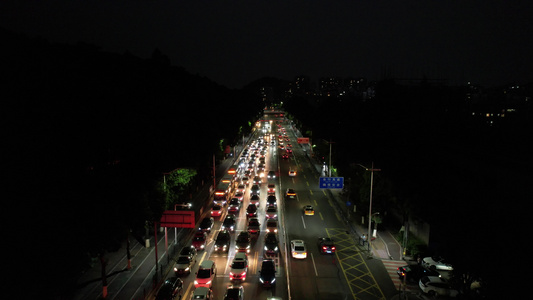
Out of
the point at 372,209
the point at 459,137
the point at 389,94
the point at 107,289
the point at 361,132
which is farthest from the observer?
the point at 389,94

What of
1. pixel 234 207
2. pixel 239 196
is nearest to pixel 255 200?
pixel 239 196

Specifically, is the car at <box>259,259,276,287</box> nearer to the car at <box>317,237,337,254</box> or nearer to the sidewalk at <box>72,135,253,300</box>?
the car at <box>317,237,337,254</box>

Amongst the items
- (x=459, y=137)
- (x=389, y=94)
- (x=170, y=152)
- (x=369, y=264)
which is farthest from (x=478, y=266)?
(x=389, y=94)

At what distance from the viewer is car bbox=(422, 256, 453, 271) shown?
84.8 ft

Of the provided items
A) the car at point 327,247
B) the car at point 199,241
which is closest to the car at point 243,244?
the car at point 199,241

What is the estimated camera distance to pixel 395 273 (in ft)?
84.7

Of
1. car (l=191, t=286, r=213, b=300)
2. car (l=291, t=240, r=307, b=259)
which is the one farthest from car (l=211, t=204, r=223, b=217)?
car (l=191, t=286, r=213, b=300)

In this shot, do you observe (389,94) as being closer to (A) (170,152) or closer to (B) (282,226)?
(B) (282,226)

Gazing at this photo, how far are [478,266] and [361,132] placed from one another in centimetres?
3081

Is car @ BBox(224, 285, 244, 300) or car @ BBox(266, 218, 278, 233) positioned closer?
car @ BBox(224, 285, 244, 300)

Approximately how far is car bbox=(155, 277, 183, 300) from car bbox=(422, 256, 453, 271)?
17259mm

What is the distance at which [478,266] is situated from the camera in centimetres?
1515

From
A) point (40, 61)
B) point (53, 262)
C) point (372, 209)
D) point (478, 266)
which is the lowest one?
point (372, 209)

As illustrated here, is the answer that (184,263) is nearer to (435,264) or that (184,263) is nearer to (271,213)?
(271,213)
